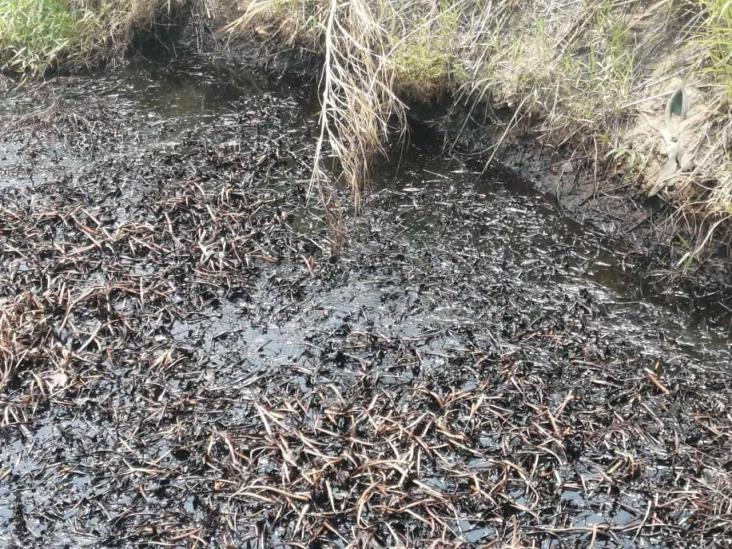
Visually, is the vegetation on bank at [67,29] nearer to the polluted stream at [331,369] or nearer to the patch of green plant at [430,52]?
the polluted stream at [331,369]

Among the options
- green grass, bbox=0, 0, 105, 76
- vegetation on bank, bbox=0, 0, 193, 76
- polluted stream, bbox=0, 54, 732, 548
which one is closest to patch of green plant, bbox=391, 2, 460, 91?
polluted stream, bbox=0, 54, 732, 548

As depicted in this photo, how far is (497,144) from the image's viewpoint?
529 cm

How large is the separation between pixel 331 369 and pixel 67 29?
5.17 m

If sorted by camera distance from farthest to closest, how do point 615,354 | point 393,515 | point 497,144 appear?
1. point 497,144
2. point 615,354
3. point 393,515

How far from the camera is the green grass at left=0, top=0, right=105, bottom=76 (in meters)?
6.88

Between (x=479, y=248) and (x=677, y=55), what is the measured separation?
186 centimetres

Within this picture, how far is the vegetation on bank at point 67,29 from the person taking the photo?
689cm

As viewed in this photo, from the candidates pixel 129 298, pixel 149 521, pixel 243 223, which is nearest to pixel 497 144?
pixel 243 223

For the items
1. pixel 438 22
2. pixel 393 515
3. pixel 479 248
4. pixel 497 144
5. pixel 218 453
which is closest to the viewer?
pixel 393 515

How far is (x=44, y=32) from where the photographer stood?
6.95m

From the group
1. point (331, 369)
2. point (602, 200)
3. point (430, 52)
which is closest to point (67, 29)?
point (430, 52)

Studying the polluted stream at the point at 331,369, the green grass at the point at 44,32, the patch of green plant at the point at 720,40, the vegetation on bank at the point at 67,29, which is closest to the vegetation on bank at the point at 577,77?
the patch of green plant at the point at 720,40

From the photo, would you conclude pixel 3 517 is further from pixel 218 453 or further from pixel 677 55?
pixel 677 55

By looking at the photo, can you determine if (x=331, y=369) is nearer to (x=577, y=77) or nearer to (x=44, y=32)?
(x=577, y=77)
